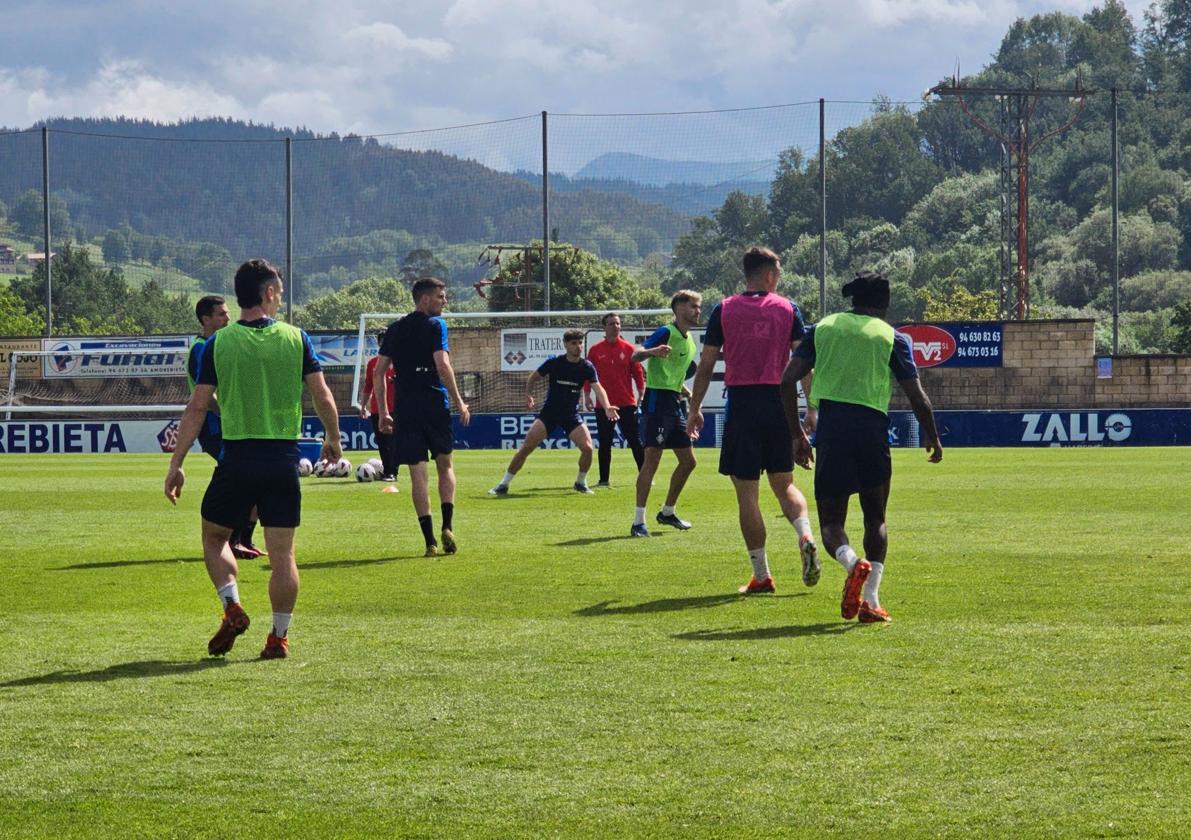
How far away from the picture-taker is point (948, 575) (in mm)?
10773

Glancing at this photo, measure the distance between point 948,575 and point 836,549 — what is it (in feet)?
7.59

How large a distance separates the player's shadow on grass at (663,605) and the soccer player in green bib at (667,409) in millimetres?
3741

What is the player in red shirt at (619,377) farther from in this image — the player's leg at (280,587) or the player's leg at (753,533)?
the player's leg at (280,587)

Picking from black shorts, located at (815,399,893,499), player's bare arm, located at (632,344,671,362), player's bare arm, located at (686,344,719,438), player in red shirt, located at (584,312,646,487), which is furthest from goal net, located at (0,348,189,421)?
black shorts, located at (815,399,893,499)

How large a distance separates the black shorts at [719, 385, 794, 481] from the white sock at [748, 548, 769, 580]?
1.50 feet

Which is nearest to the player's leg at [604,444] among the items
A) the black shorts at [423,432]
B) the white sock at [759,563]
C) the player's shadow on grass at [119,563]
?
the black shorts at [423,432]

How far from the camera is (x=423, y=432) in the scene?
1245 cm

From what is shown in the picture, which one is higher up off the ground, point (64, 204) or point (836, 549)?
point (64, 204)

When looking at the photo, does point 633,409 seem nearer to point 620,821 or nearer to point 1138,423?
point 620,821

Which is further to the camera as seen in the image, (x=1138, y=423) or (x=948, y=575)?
(x=1138, y=423)

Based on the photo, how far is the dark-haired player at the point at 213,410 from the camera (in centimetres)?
1083

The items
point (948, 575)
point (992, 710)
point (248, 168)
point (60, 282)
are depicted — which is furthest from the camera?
point (60, 282)

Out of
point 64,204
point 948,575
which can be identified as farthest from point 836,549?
point 64,204

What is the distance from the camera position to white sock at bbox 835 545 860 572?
8.52m
